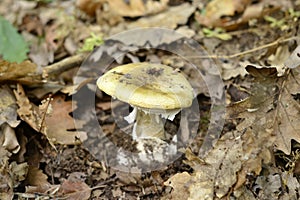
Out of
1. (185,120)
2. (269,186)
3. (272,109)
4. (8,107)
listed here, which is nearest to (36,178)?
(8,107)

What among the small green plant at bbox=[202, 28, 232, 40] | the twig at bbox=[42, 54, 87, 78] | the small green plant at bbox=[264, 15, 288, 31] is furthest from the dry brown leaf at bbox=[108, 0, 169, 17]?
the small green plant at bbox=[264, 15, 288, 31]

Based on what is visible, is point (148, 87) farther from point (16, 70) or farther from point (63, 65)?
point (63, 65)

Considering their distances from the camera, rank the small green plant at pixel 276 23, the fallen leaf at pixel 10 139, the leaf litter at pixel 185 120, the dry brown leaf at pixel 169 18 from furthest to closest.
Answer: the dry brown leaf at pixel 169 18
the small green plant at pixel 276 23
the fallen leaf at pixel 10 139
the leaf litter at pixel 185 120

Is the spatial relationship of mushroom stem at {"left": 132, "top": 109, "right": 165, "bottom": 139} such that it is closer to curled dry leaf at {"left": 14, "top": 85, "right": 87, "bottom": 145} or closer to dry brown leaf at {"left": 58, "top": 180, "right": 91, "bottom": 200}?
curled dry leaf at {"left": 14, "top": 85, "right": 87, "bottom": 145}

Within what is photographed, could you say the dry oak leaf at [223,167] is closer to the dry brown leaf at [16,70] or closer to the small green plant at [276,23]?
the dry brown leaf at [16,70]

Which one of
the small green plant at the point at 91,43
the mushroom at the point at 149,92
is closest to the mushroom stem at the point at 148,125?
the mushroom at the point at 149,92

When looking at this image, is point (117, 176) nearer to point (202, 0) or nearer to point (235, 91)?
point (235, 91)
